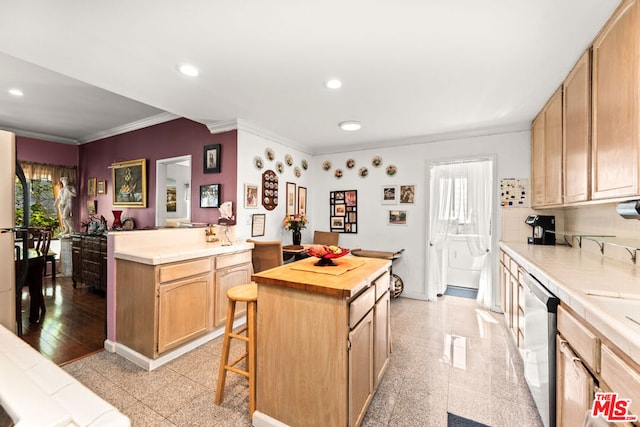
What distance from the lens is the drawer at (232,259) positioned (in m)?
2.73

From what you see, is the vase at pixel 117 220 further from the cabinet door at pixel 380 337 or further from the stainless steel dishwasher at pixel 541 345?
the stainless steel dishwasher at pixel 541 345

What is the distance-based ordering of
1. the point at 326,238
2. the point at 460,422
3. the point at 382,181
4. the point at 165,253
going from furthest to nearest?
the point at 326,238 < the point at 382,181 < the point at 165,253 < the point at 460,422

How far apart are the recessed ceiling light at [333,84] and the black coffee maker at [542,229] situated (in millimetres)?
2717

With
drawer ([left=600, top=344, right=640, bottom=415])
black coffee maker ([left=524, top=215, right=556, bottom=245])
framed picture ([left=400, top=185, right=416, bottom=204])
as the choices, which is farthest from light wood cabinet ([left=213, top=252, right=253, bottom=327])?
black coffee maker ([left=524, top=215, right=556, bottom=245])

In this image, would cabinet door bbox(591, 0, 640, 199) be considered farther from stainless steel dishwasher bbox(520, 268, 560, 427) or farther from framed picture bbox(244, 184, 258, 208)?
framed picture bbox(244, 184, 258, 208)

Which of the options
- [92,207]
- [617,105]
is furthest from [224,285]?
[92,207]

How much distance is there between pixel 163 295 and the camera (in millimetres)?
2221

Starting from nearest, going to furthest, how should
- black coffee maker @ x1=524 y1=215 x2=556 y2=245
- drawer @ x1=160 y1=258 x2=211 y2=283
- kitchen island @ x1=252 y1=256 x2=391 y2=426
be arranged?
kitchen island @ x1=252 y1=256 x2=391 y2=426 → drawer @ x1=160 y1=258 x2=211 y2=283 → black coffee maker @ x1=524 y1=215 x2=556 y2=245

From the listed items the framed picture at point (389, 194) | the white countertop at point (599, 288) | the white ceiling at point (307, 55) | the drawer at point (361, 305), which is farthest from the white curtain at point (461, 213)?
the drawer at point (361, 305)

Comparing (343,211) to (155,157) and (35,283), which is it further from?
(35,283)

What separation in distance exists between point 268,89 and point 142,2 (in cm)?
116

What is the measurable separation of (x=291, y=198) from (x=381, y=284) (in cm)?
267

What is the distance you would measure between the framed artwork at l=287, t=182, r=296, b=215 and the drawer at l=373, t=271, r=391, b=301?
2.48m

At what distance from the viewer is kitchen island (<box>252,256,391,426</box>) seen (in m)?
1.39
